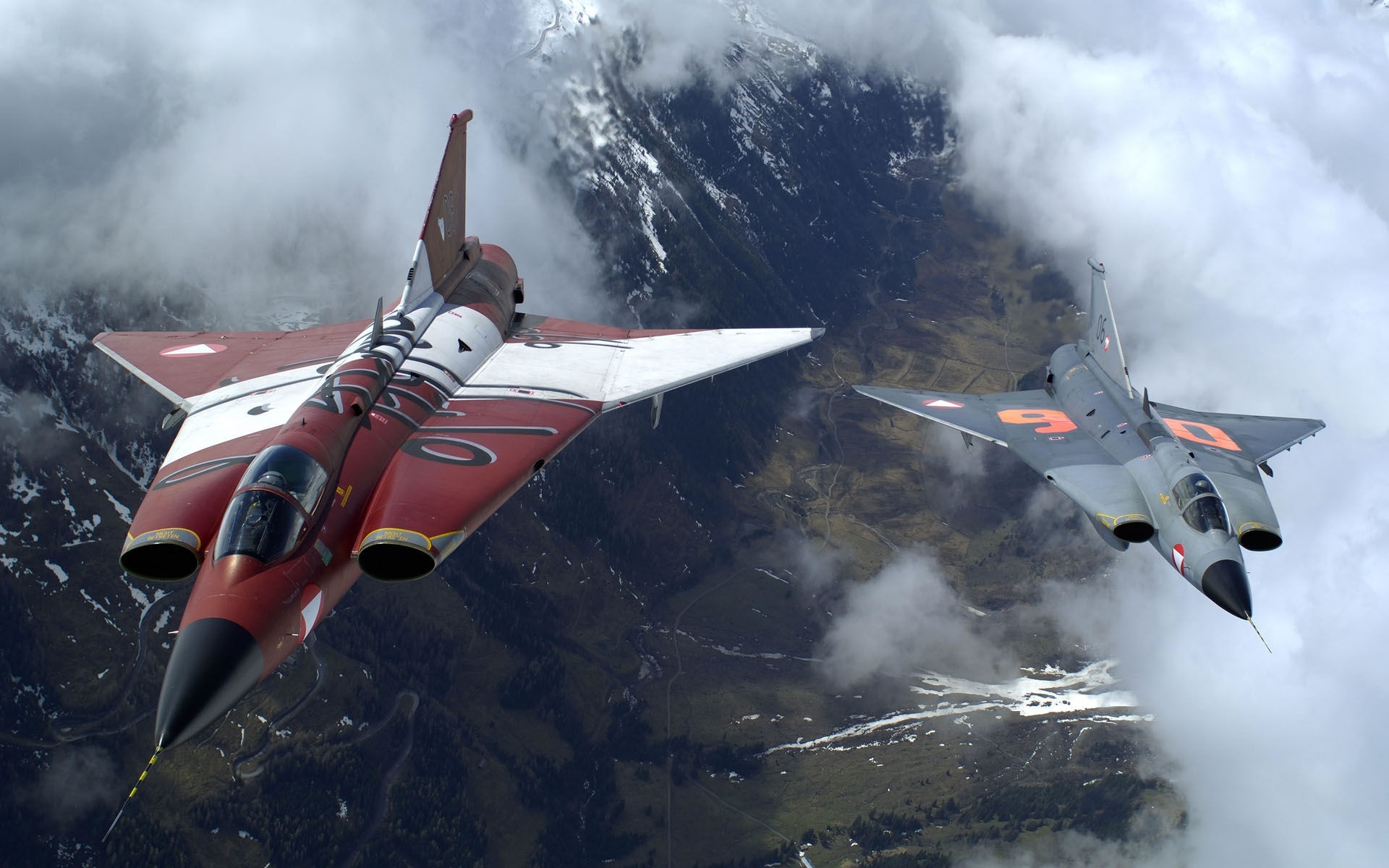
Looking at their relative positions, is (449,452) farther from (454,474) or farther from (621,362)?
(621,362)

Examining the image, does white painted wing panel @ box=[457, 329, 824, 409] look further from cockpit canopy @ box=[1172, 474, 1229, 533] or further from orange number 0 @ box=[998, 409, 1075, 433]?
cockpit canopy @ box=[1172, 474, 1229, 533]

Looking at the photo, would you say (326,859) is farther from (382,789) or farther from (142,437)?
(142,437)

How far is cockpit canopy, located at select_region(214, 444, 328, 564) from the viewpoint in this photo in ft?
89.7

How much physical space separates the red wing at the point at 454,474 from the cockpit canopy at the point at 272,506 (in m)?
2.41

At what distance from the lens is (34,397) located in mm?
150500

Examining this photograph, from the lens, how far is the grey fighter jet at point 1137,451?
1683 inches

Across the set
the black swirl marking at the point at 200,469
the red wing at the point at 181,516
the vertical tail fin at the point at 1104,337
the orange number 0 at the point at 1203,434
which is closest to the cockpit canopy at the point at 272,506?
the red wing at the point at 181,516

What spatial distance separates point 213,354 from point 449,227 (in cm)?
1424

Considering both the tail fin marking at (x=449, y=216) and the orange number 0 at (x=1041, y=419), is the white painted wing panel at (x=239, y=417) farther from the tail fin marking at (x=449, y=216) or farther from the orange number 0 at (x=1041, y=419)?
the orange number 0 at (x=1041, y=419)

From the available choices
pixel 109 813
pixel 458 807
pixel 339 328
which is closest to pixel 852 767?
pixel 458 807

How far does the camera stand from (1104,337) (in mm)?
62625

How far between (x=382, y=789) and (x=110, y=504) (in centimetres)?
6477

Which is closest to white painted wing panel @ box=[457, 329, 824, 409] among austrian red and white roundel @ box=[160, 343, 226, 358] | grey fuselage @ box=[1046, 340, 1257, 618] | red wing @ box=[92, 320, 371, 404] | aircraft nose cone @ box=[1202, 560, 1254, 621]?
red wing @ box=[92, 320, 371, 404]

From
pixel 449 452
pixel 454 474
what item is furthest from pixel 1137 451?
pixel 454 474
